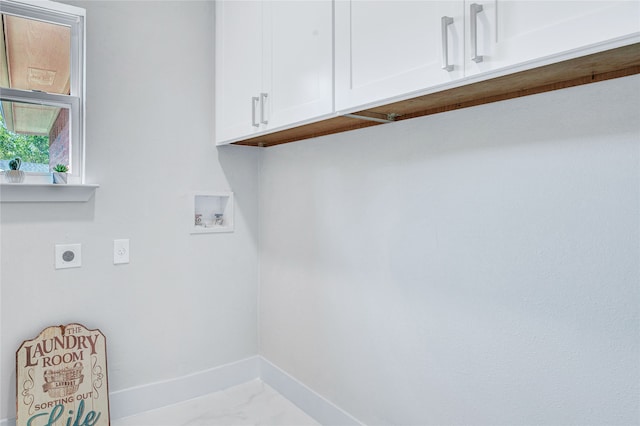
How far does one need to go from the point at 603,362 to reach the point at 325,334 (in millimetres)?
1177

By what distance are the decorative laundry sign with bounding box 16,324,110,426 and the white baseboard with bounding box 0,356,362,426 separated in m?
0.13

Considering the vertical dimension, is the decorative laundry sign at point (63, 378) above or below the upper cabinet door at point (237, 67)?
below

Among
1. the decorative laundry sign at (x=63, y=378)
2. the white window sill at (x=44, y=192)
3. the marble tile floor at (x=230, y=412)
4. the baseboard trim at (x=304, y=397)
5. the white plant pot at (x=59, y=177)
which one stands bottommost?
the marble tile floor at (x=230, y=412)

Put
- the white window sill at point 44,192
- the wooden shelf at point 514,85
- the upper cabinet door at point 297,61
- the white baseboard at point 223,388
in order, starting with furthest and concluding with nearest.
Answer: the white baseboard at point 223,388
the white window sill at point 44,192
the upper cabinet door at point 297,61
the wooden shelf at point 514,85

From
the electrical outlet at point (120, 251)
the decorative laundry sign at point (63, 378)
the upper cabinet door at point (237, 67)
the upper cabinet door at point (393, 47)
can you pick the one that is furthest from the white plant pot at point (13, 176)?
the upper cabinet door at point (393, 47)

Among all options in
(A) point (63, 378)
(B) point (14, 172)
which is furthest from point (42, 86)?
(A) point (63, 378)

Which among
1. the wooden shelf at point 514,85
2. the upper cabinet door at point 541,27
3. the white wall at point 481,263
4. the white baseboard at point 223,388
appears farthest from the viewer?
the white baseboard at point 223,388

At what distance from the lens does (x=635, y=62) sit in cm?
94

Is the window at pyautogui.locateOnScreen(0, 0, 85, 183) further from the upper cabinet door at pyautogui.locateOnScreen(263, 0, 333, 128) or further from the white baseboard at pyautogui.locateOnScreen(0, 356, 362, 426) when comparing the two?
the white baseboard at pyautogui.locateOnScreen(0, 356, 362, 426)

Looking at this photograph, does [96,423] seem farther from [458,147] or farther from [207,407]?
[458,147]

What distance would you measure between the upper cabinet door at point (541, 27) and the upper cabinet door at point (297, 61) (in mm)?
580

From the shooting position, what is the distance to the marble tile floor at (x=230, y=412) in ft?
6.48

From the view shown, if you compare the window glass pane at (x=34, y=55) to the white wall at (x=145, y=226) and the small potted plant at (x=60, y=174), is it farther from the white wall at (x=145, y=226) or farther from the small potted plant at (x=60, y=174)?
the small potted plant at (x=60, y=174)

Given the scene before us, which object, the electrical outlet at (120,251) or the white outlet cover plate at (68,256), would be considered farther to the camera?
the electrical outlet at (120,251)
